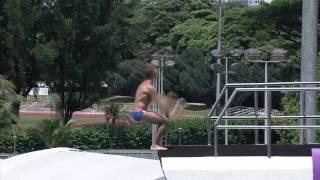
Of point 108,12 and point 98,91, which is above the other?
point 108,12

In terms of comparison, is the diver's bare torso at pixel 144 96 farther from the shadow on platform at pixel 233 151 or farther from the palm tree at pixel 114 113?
the palm tree at pixel 114 113

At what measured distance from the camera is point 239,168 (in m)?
3.57

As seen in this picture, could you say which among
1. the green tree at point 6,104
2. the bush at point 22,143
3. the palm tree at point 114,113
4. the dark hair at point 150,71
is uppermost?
the dark hair at point 150,71

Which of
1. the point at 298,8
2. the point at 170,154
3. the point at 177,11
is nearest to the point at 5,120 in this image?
the point at 170,154

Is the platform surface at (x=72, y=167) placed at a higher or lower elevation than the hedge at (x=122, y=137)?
higher

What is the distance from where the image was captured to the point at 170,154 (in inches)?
162

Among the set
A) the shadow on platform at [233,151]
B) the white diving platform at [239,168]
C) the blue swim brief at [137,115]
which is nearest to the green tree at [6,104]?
the blue swim brief at [137,115]

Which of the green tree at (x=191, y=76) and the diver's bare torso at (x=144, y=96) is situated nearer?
the diver's bare torso at (x=144, y=96)

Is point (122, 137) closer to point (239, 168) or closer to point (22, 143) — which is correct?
point (22, 143)

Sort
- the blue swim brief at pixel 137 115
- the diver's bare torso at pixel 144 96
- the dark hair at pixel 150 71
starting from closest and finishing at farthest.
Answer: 1. the blue swim brief at pixel 137 115
2. the diver's bare torso at pixel 144 96
3. the dark hair at pixel 150 71

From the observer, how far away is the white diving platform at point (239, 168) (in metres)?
3.47

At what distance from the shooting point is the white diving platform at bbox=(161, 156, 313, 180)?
3469mm

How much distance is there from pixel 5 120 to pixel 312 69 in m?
15.7

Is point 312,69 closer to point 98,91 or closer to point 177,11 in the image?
point 98,91
